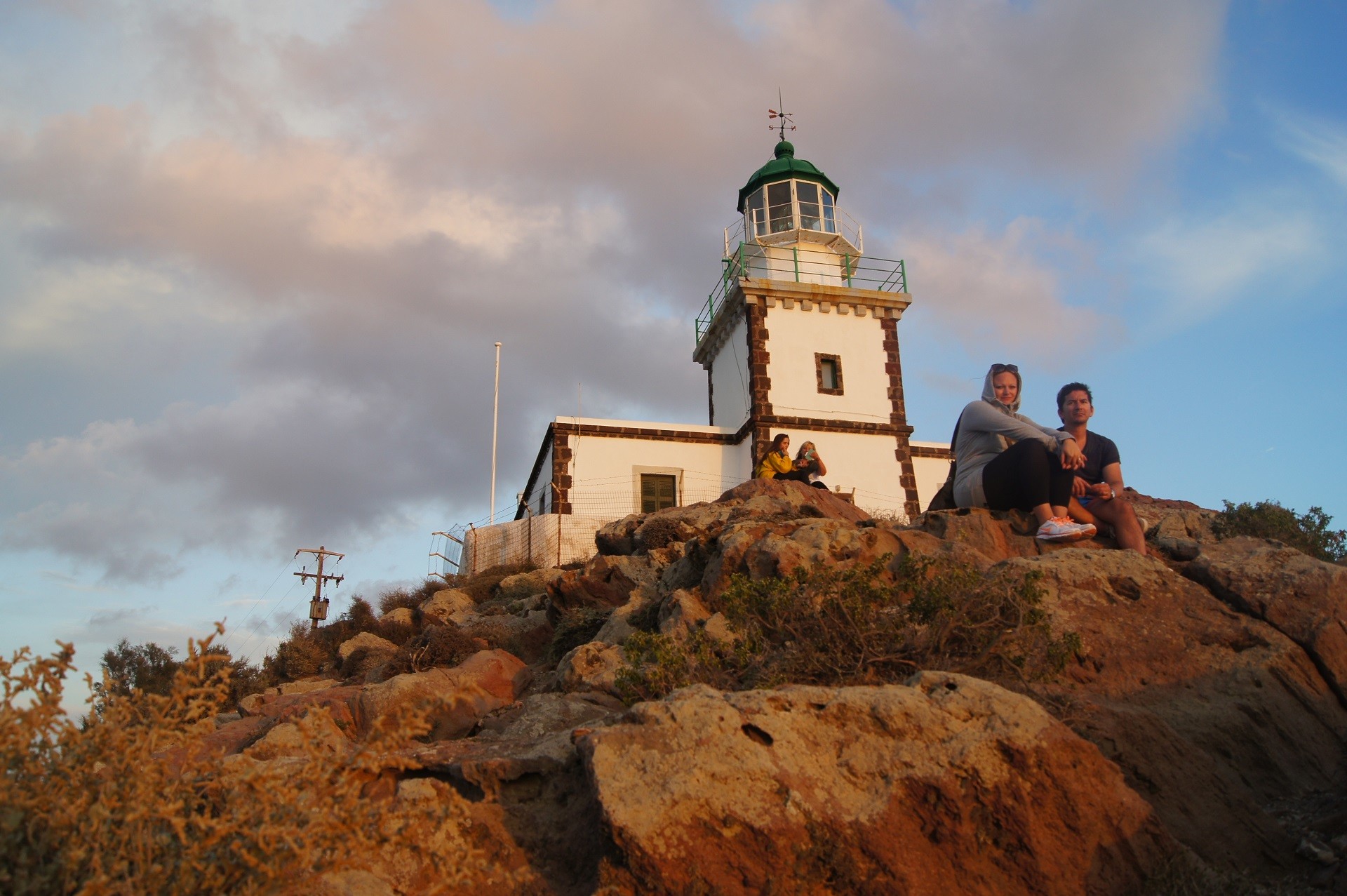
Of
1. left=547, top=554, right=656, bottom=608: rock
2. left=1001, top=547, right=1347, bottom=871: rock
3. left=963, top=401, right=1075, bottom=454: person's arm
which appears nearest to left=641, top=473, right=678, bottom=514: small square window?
left=547, top=554, right=656, bottom=608: rock

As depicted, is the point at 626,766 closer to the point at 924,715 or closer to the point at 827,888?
the point at 827,888

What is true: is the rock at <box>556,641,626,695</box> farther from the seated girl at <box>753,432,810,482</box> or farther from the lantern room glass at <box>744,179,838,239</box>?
the lantern room glass at <box>744,179,838,239</box>

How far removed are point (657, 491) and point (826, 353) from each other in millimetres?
5234

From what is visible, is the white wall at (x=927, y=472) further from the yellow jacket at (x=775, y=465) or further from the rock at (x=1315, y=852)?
the rock at (x=1315, y=852)

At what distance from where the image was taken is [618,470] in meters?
21.4

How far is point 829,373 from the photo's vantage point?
22.4 m

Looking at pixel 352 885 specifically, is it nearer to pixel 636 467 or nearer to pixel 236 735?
pixel 236 735

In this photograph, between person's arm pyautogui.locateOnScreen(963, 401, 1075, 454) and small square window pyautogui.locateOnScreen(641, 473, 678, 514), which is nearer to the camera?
person's arm pyautogui.locateOnScreen(963, 401, 1075, 454)

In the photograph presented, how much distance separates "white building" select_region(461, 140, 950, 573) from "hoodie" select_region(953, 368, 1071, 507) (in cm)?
1229

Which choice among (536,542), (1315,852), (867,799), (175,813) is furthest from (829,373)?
(175,813)

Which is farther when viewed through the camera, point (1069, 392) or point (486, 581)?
point (486, 581)

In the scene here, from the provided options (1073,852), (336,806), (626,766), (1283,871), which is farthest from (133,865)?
(1283,871)

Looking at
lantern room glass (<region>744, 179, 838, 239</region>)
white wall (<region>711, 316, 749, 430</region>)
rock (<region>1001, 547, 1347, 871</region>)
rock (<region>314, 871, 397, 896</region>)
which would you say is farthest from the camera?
lantern room glass (<region>744, 179, 838, 239</region>)

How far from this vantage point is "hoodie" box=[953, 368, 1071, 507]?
7.22 meters
